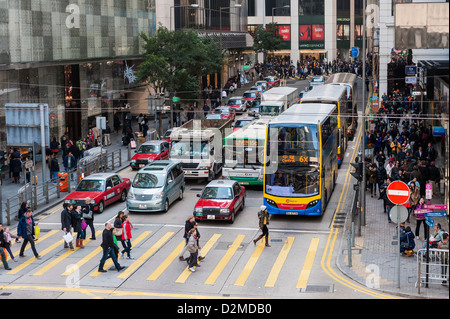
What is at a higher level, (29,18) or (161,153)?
(29,18)

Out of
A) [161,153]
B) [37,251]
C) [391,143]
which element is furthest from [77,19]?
[37,251]

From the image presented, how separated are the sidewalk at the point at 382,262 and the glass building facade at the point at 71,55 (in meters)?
22.6

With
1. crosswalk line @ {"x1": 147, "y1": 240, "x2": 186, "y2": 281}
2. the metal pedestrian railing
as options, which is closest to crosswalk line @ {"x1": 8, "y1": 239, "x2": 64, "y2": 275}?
crosswalk line @ {"x1": 147, "y1": 240, "x2": 186, "y2": 281}

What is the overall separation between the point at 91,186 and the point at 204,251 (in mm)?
8179

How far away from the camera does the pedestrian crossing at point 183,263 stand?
2131 centimetres

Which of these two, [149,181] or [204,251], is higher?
[149,181]

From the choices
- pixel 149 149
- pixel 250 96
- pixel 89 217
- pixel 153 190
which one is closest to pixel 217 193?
pixel 153 190

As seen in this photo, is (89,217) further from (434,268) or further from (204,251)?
(434,268)

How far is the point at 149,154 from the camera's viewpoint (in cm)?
3975

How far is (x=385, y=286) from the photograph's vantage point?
19953 millimetres

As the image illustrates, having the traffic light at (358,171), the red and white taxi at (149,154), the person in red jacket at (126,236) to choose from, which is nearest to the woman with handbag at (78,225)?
the person in red jacket at (126,236)

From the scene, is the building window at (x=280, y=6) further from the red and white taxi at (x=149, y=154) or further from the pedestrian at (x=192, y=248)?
the pedestrian at (x=192, y=248)
